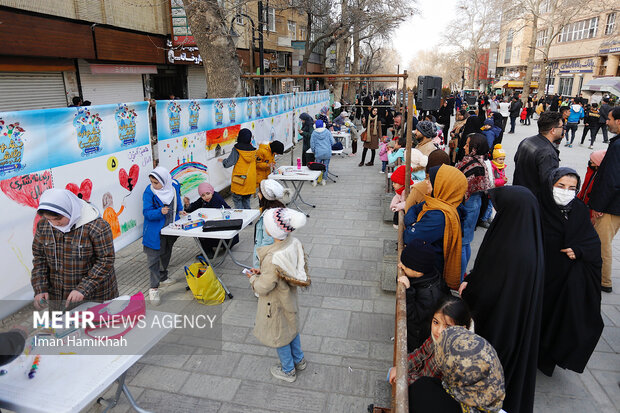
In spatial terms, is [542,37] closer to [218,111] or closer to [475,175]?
[218,111]

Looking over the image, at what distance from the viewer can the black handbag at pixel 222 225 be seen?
487cm

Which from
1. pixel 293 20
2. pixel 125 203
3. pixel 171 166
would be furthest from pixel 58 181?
pixel 293 20

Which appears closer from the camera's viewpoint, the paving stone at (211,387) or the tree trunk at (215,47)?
the paving stone at (211,387)

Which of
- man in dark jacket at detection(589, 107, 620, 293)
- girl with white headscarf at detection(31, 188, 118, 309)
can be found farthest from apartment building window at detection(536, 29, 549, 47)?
girl with white headscarf at detection(31, 188, 118, 309)

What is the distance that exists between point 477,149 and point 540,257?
3.24 m

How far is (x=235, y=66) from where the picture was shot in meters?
9.76

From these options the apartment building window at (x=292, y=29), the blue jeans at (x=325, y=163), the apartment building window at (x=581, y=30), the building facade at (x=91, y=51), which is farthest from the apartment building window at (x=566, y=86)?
the blue jeans at (x=325, y=163)

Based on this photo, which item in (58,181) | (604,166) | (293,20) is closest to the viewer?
(58,181)

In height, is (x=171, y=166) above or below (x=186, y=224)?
above

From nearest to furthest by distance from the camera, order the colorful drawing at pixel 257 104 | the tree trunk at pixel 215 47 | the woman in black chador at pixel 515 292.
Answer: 1. the woman in black chador at pixel 515 292
2. the tree trunk at pixel 215 47
3. the colorful drawing at pixel 257 104

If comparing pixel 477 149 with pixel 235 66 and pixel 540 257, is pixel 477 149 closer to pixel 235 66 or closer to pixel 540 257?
pixel 540 257

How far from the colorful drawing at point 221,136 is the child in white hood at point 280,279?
210 inches

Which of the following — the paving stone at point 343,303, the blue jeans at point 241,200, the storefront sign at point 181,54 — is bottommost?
the paving stone at point 343,303

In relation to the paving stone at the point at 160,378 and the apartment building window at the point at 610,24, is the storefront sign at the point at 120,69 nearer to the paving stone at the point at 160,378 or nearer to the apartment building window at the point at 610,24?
the paving stone at the point at 160,378
